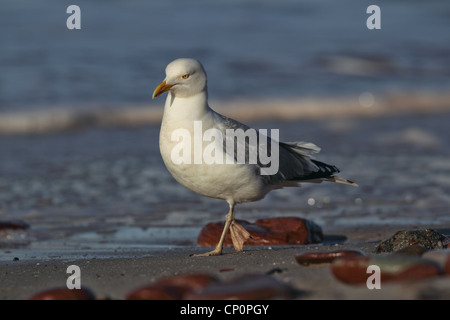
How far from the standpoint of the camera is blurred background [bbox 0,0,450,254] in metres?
6.74

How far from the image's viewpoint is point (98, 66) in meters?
14.0

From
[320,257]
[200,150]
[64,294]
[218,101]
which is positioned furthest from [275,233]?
[218,101]

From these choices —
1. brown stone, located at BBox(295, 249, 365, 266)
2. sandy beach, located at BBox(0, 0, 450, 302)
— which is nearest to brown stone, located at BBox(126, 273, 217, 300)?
sandy beach, located at BBox(0, 0, 450, 302)

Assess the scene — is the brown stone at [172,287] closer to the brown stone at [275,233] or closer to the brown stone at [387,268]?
the brown stone at [387,268]

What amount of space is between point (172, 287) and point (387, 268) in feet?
3.15

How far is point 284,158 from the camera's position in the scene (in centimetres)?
515

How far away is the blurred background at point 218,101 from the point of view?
22.1 ft

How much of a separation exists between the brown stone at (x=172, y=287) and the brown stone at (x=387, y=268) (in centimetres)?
60

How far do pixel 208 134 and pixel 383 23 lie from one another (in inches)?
612

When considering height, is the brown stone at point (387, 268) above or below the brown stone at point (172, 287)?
above

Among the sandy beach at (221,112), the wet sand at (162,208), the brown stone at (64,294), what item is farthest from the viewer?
the sandy beach at (221,112)

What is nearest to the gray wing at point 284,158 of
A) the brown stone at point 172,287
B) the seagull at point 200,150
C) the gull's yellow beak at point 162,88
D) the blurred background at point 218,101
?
the seagull at point 200,150

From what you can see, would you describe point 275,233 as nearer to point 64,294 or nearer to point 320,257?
point 320,257

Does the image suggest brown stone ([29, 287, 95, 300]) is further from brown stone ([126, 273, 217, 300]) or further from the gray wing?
the gray wing
